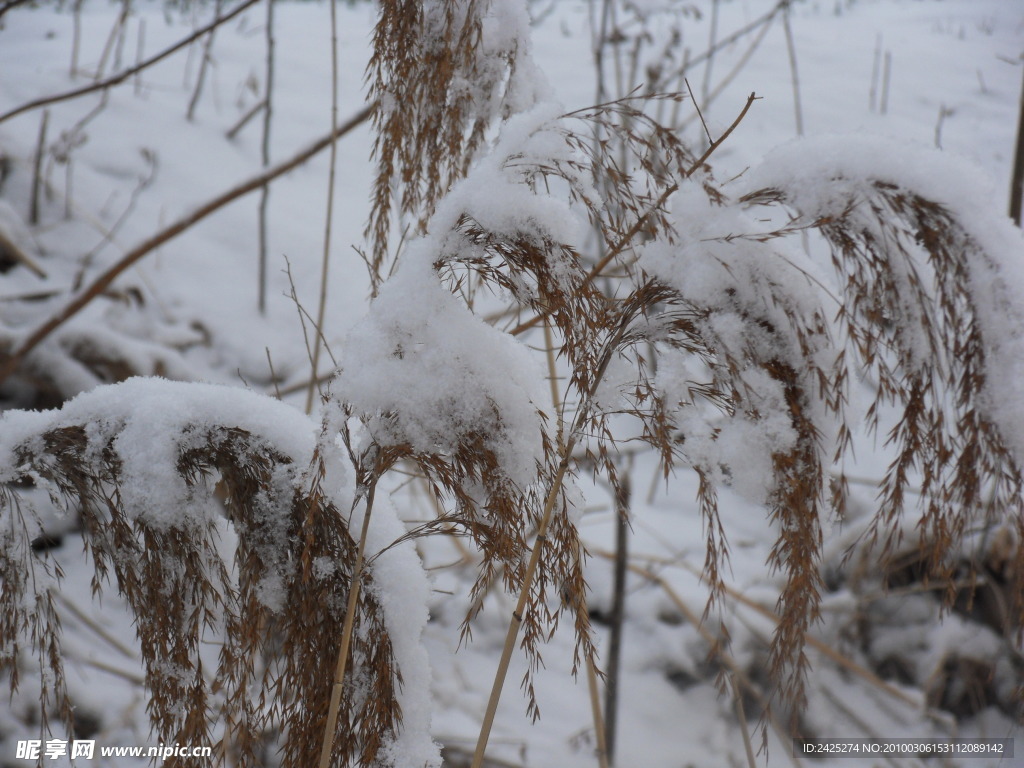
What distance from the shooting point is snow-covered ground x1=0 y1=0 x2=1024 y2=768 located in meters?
2.37

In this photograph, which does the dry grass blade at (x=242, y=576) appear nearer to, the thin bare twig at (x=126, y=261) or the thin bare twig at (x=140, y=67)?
the thin bare twig at (x=140, y=67)

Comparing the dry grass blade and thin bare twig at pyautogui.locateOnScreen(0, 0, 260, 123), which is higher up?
thin bare twig at pyautogui.locateOnScreen(0, 0, 260, 123)

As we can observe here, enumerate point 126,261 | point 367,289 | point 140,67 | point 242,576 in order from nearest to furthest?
point 242,576, point 140,67, point 126,261, point 367,289

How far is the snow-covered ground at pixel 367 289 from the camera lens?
2365 millimetres

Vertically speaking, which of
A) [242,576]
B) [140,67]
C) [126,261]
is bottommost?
[242,576]

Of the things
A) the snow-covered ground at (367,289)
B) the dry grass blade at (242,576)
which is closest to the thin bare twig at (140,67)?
the snow-covered ground at (367,289)

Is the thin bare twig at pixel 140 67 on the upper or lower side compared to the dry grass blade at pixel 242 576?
upper

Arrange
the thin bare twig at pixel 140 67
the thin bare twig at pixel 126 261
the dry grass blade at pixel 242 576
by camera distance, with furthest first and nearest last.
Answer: the thin bare twig at pixel 126 261, the thin bare twig at pixel 140 67, the dry grass blade at pixel 242 576

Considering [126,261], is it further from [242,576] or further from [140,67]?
[242,576]

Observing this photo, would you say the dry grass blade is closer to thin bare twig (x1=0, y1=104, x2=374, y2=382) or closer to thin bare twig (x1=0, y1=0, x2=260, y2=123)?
thin bare twig (x1=0, y1=0, x2=260, y2=123)

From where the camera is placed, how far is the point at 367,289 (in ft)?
11.6

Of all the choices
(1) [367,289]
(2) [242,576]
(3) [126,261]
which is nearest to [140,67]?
(3) [126,261]

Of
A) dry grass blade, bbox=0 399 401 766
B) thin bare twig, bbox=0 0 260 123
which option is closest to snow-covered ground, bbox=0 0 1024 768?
dry grass blade, bbox=0 399 401 766

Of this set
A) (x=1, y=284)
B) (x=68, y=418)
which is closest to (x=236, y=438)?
(x=68, y=418)
